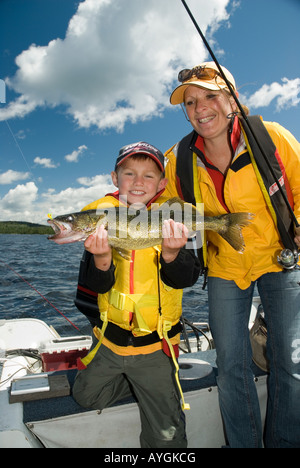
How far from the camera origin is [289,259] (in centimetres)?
304

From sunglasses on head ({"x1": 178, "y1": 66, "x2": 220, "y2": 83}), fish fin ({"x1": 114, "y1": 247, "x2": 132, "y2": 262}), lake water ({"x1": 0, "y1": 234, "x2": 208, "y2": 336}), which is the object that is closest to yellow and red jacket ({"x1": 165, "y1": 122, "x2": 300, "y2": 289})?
sunglasses on head ({"x1": 178, "y1": 66, "x2": 220, "y2": 83})

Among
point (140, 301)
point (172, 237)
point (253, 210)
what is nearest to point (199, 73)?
point (253, 210)

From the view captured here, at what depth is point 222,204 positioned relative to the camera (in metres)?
3.55

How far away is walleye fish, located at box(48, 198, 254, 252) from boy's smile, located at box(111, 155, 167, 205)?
0.47ft

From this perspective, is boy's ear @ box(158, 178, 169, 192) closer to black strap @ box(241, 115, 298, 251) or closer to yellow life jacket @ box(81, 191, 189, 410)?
yellow life jacket @ box(81, 191, 189, 410)


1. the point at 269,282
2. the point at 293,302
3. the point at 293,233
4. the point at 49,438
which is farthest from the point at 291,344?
the point at 49,438

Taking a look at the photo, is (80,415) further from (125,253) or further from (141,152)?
(141,152)

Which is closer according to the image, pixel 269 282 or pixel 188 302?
pixel 269 282

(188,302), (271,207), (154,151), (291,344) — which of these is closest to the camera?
(291,344)

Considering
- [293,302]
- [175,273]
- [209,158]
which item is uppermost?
[209,158]

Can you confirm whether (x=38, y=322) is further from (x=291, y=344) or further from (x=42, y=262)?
(x=42, y=262)

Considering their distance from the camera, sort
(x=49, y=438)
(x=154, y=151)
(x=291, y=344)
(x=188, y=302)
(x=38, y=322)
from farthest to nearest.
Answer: (x=188, y=302), (x=38, y=322), (x=154, y=151), (x=291, y=344), (x=49, y=438)

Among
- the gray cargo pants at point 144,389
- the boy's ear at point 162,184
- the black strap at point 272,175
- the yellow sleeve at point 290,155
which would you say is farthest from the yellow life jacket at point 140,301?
the yellow sleeve at point 290,155

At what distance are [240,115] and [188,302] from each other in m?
9.44
